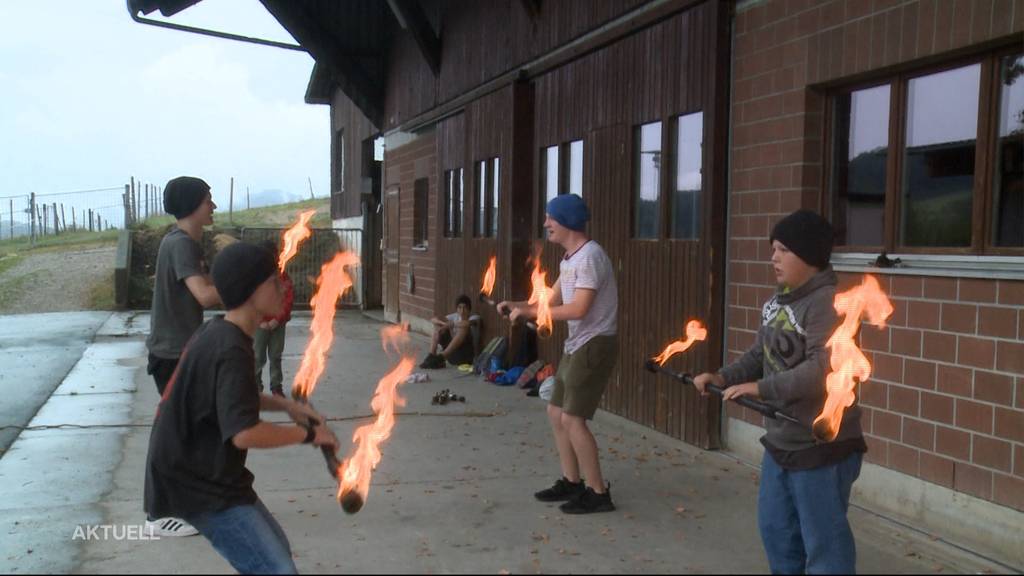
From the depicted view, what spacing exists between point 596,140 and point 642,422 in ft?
9.51

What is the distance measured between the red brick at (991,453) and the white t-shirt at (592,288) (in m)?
2.07

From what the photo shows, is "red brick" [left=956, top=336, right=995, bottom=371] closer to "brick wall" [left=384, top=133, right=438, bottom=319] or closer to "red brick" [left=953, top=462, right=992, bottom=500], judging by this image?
"red brick" [left=953, top=462, right=992, bottom=500]

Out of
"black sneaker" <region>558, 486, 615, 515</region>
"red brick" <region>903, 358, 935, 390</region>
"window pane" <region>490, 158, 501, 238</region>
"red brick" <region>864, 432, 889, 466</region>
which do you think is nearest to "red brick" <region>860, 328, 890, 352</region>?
"red brick" <region>903, 358, 935, 390</region>

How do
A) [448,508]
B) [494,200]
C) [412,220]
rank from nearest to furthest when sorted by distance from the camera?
[448,508] → [494,200] → [412,220]

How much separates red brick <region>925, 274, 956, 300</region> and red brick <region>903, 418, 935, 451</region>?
2.41 ft

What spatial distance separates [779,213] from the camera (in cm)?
643

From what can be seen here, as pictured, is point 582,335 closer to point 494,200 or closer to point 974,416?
point 974,416

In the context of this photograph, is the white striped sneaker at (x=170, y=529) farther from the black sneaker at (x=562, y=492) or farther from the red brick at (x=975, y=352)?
the red brick at (x=975, y=352)

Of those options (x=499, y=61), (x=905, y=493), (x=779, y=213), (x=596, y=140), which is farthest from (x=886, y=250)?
(x=499, y=61)

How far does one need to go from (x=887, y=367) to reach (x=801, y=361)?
2.34 metres

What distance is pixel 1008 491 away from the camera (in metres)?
4.62

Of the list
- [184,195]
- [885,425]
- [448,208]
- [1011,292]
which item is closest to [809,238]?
[1011,292]

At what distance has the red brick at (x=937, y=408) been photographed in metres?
5.02

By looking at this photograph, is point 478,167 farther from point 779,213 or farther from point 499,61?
point 779,213
